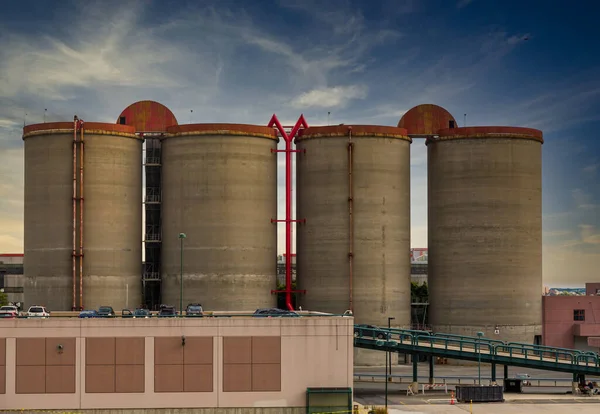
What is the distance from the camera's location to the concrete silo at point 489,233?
343ft

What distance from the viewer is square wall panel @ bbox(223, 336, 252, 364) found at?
6141 cm

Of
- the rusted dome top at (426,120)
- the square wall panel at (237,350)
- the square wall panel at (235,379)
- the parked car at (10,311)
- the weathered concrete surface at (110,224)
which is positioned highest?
the rusted dome top at (426,120)

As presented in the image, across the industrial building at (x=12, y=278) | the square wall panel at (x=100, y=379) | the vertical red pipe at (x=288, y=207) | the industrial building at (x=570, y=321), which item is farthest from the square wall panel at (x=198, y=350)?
the industrial building at (x=12, y=278)

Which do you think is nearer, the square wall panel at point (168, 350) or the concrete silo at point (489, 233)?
the square wall panel at point (168, 350)

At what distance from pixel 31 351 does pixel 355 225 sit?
161 feet

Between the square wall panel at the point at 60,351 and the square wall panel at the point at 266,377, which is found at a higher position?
the square wall panel at the point at 60,351

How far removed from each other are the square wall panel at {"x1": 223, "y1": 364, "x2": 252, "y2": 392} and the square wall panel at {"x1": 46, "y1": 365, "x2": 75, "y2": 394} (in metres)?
10.3

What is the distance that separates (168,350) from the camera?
61062 mm

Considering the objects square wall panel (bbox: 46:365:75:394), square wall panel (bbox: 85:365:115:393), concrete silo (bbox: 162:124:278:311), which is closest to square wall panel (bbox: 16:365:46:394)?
square wall panel (bbox: 46:365:75:394)

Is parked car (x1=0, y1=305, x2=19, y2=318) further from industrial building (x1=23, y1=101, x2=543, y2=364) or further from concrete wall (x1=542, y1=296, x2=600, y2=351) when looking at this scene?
concrete wall (x1=542, y1=296, x2=600, y2=351)

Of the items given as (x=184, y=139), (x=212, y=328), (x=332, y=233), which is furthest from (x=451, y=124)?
(x=212, y=328)

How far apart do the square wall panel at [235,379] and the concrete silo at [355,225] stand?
41.4 meters

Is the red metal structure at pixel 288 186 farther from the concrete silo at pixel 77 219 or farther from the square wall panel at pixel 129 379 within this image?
the square wall panel at pixel 129 379

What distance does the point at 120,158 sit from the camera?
A: 104 meters
